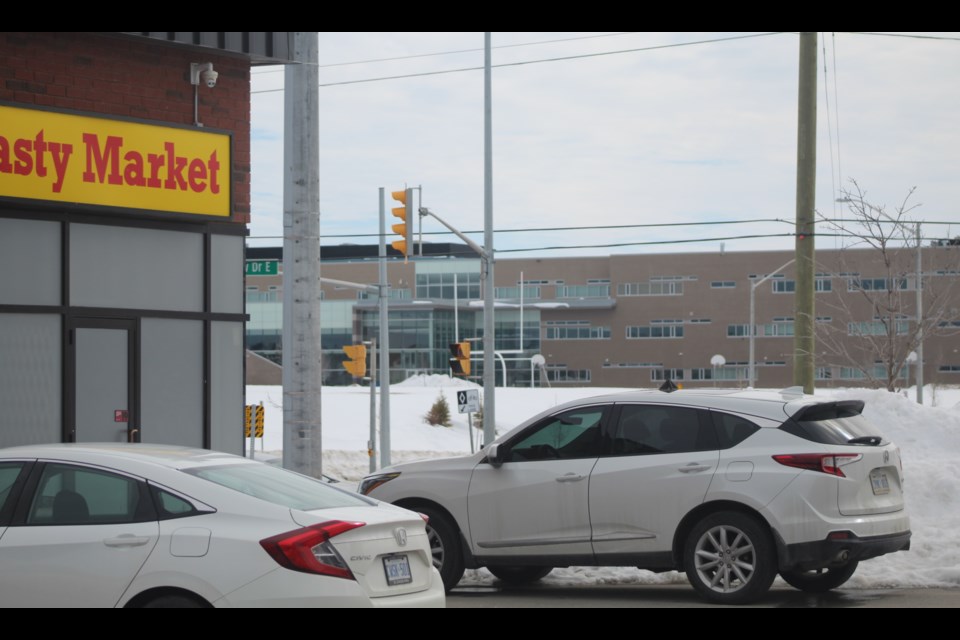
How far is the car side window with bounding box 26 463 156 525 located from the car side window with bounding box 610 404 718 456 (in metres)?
4.95

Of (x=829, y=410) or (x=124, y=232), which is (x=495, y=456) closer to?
(x=829, y=410)

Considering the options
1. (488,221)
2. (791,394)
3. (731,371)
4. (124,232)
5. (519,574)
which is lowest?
(731,371)

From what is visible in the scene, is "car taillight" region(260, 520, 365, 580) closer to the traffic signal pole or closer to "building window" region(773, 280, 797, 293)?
the traffic signal pole

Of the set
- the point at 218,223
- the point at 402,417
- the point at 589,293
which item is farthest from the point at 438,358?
the point at 218,223

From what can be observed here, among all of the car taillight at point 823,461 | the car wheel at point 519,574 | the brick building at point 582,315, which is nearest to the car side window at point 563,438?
the car wheel at point 519,574

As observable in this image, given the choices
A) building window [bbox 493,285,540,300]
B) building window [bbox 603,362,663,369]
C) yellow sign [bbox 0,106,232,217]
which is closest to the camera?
yellow sign [bbox 0,106,232,217]

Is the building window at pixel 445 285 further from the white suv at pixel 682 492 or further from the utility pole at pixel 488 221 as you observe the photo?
the white suv at pixel 682 492

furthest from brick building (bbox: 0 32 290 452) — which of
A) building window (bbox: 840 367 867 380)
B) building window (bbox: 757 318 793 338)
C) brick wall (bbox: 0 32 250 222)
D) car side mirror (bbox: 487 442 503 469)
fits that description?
building window (bbox: 757 318 793 338)

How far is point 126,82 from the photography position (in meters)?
14.0

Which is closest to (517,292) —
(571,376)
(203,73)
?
(571,376)

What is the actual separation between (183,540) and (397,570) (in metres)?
1.24

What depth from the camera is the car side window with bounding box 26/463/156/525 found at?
6.65 metres

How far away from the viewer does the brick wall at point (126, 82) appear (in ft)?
43.3
